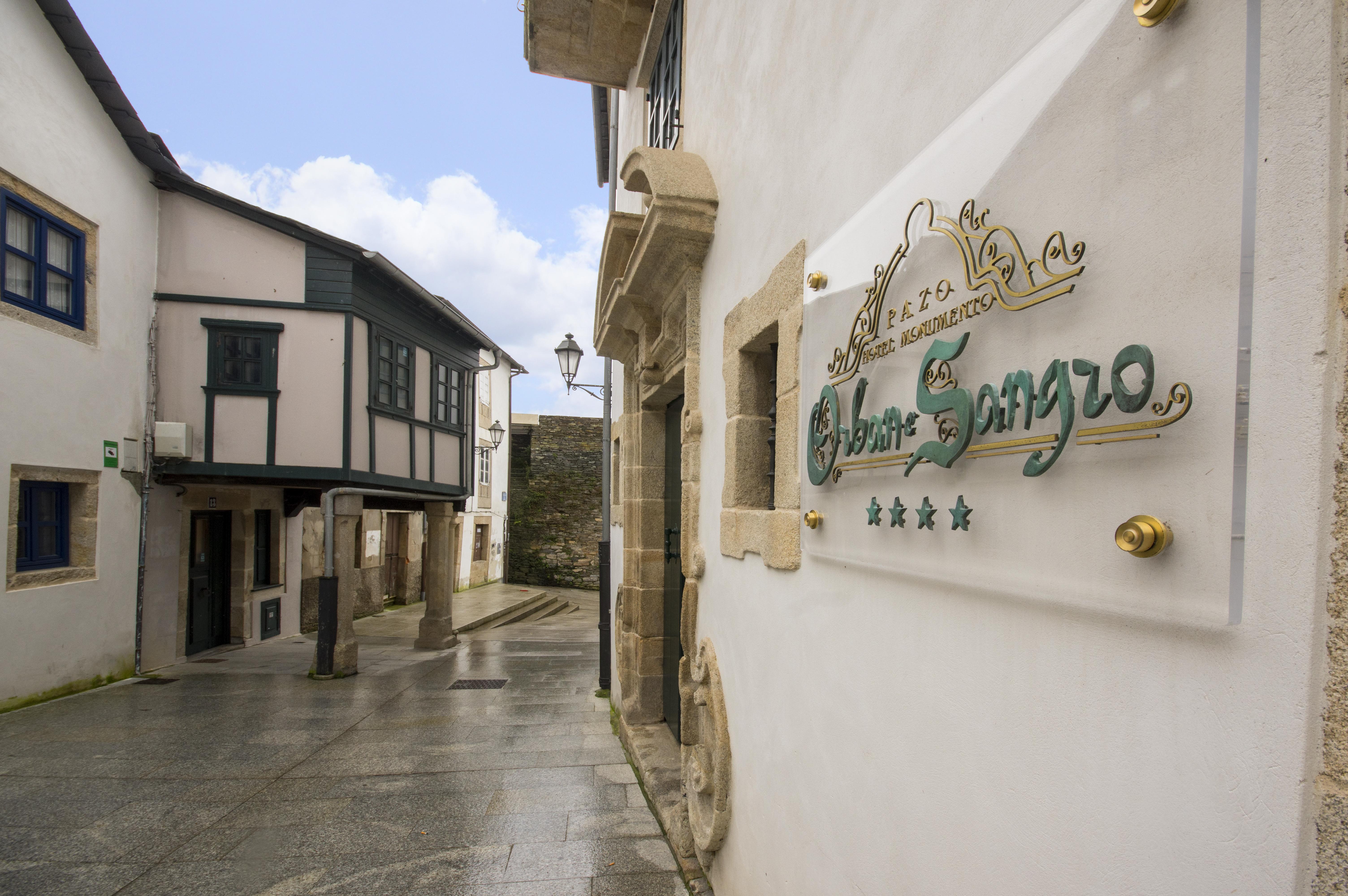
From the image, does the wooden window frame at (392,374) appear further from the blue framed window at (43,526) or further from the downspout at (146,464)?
the blue framed window at (43,526)

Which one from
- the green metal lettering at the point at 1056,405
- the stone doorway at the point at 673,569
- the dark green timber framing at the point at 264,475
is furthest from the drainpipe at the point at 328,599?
the green metal lettering at the point at 1056,405

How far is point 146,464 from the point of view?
8.68 metres

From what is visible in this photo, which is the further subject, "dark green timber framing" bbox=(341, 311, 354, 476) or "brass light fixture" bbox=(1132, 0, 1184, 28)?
"dark green timber framing" bbox=(341, 311, 354, 476)

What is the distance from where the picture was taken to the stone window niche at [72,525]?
692 centimetres

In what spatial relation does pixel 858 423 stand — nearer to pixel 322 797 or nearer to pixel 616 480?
pixel 322 797

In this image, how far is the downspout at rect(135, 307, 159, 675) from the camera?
8.63 meters

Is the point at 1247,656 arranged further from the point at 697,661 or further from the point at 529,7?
the point at 529,7

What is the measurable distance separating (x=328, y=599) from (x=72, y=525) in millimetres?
2619

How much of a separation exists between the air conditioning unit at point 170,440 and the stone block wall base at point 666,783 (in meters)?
6.15

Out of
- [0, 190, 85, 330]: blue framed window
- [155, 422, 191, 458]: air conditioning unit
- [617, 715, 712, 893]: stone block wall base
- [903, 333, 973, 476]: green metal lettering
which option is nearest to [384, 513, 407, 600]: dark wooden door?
[155, 422, 191, 458]: air conditioning unit

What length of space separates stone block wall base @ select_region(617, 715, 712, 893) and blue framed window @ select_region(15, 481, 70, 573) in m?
5.92

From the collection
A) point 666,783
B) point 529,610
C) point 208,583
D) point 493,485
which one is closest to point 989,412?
point 666,783

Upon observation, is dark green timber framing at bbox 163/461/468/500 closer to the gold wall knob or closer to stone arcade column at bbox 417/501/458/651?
stone arcade column at bbox 417/501/458/651

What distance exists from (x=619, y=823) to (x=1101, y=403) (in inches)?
161
